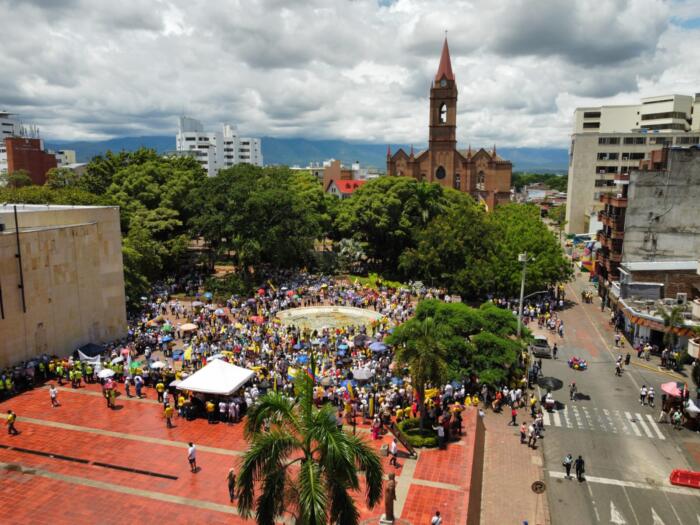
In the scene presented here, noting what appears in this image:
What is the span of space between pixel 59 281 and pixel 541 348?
2920 cm

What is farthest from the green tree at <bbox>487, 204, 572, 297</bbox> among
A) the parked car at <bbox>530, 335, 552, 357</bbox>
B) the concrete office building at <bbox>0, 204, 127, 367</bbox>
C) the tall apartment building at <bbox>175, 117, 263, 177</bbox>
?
the tall apartment building at <bbox>175, 117, 263, 177</bbox>

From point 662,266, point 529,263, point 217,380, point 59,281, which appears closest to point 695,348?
point 662,266

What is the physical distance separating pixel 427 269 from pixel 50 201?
3221 centimetres

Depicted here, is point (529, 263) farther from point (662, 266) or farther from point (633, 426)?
point (633, 426)

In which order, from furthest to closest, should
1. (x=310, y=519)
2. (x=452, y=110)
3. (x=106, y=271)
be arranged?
(x=452, y=110) < (x=106, y=271) < (x=310, y=519)

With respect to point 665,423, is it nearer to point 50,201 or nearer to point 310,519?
point 310,519

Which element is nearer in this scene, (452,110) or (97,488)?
(97,488)

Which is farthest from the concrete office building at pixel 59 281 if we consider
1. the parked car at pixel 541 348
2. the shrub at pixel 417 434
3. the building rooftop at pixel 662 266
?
the building rooftop at pixel 662 266

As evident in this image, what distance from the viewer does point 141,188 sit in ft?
172

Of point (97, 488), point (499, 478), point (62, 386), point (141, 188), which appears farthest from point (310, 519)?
point (141, 188)

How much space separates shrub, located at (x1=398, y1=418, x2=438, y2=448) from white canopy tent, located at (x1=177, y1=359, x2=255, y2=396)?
719cm

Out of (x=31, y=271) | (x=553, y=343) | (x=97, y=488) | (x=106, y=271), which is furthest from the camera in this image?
(x=553, y=343)

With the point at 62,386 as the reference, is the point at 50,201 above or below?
above

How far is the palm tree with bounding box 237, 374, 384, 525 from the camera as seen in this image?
1029 centimetres
